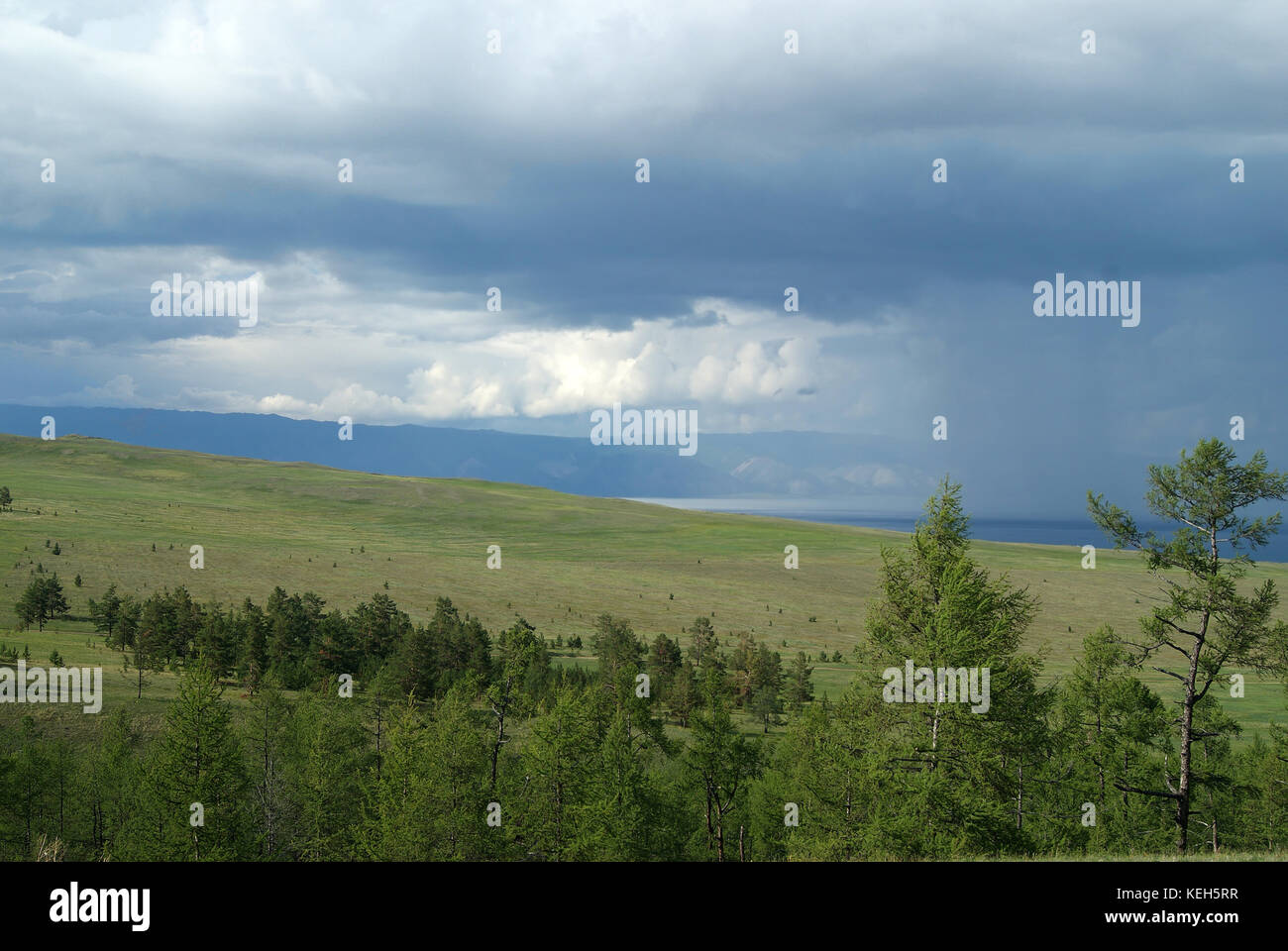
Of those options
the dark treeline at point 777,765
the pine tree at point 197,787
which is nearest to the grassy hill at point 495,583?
the dark treeline at point 777,765

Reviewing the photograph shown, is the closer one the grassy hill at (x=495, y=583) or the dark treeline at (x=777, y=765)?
the dark treeline at (x=777, y=765)

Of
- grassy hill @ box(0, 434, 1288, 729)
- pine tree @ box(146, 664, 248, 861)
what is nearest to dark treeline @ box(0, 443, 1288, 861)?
pine tree @ box(146, 664, 248, 861)

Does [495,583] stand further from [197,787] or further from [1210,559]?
[1210,559]

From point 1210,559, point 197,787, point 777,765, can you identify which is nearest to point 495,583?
point 777,765

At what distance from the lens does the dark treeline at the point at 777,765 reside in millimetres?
29797

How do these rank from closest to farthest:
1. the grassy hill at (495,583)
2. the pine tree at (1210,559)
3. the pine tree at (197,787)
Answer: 1. the pine tree at (1210,559)
2. the pine tree at (197,787)
3. the grassy hill at (495,583)

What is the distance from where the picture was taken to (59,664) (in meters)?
75.9

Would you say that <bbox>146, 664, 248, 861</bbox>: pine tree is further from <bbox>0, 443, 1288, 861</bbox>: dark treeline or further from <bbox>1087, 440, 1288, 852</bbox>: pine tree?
<bbox>1087, 440, 1288, 852</bbox>: pine tree

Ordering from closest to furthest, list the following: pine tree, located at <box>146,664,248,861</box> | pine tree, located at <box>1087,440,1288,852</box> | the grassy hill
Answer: pine tree, located at <box>1087,440,1288,852</box> < pine tree, located at <box>146,664,248,861</box> < the grassy hill

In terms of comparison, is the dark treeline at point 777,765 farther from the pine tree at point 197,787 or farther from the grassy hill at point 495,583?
the grassy hill at point 495,583

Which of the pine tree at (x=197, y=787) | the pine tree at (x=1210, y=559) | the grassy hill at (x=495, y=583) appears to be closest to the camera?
the pine tree at (x=1210, y=559)

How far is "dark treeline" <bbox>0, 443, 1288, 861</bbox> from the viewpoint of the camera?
97.8 ft

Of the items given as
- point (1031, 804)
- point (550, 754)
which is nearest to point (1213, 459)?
point (1031, 804)
